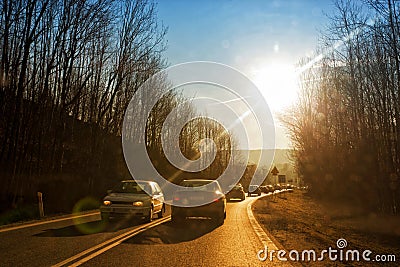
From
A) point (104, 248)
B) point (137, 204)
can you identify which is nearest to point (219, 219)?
point (137, 204)

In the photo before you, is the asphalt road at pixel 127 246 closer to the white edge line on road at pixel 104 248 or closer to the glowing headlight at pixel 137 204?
the white edge line on road at pixel 104 248

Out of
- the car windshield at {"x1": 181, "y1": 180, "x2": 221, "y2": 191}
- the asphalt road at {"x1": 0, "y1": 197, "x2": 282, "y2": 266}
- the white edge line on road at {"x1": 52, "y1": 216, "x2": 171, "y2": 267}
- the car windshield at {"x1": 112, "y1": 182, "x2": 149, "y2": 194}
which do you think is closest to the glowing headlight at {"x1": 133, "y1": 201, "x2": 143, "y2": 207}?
the car windshield at {"x1": 112, "y1": 182, "x2": 149, "y2": 194}

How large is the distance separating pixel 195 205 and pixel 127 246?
21.3ft

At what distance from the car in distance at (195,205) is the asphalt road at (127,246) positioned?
2.00 m

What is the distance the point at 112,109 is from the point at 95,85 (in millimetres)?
A: 4907

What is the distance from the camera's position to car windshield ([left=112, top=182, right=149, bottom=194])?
55.6 feet

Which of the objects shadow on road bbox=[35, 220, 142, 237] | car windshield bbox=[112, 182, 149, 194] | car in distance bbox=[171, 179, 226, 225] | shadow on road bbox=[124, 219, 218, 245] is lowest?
shadow on road bbox=[124, 219, 218, 245]

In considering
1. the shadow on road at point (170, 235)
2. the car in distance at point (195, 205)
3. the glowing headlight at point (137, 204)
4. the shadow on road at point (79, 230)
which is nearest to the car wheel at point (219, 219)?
the car in distance at point (195, 205)

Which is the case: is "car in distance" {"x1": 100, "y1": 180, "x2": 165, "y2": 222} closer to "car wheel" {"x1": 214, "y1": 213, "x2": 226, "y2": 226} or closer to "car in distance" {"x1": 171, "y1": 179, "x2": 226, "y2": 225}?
"car in distance" {"x1": 171, "y1": 179, "x2": 226, "y2": 225}

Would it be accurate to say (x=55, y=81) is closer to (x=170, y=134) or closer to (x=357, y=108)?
(x=357, y=108)

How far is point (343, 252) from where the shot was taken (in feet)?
32.1

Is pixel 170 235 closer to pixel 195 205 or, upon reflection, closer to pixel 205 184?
pixel 195 205

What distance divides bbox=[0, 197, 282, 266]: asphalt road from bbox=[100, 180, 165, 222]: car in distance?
1.20m

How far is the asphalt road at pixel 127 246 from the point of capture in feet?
27.1
